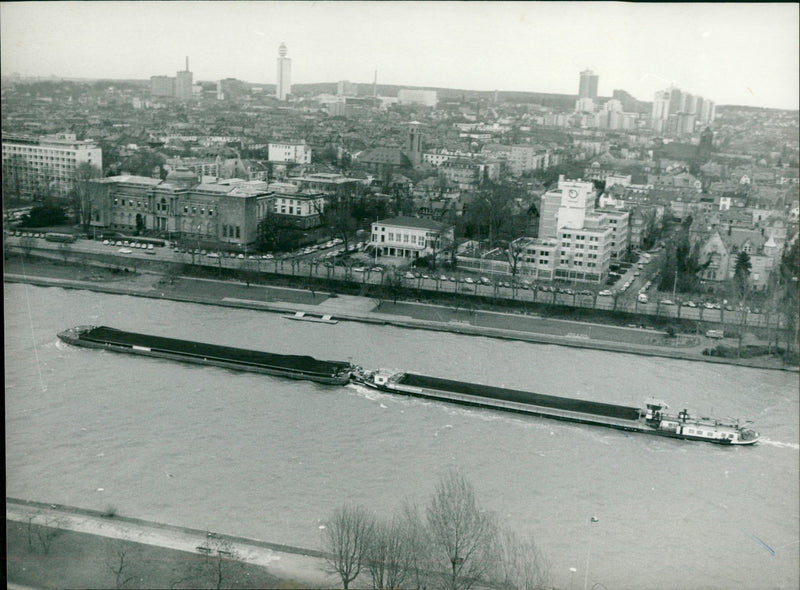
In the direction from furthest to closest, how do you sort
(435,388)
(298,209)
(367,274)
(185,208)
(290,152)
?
(290,152), (298,209), (185,208), (367,274), (435,388)

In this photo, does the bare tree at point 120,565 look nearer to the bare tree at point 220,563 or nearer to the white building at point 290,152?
the bare tree at point 220,563

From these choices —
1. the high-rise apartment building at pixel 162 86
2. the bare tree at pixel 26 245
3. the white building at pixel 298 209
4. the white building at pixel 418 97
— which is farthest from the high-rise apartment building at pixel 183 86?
Result: the bare tree at pixel 26 245

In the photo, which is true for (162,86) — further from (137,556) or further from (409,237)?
(137,556)

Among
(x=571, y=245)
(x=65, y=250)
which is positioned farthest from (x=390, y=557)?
(x=65, y=250)

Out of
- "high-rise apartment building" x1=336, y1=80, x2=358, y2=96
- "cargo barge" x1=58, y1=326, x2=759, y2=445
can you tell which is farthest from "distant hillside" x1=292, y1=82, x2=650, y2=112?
"cargo barge" x1=58, y1=326, x2=759, y2=445

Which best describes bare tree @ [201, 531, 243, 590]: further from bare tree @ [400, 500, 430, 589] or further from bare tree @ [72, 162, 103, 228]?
bare tree @ [72, 162, 103, 228]

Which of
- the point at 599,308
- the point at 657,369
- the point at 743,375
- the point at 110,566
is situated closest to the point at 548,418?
the point at 657,369

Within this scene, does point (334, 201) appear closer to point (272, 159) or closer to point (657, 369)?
point (272, 159)
